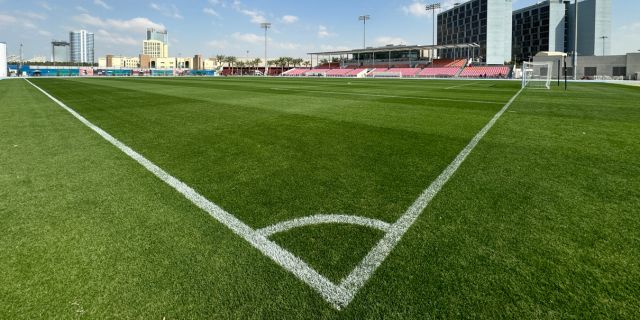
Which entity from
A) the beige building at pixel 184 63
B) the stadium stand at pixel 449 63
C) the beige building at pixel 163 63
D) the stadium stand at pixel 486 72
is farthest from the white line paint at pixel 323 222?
the beige building at pixel 184 63

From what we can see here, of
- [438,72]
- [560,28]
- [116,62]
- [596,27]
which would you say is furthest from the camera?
[116,62]

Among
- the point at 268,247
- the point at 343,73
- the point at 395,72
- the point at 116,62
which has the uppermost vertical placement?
the point at 116,62

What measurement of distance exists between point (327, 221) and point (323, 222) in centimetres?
4

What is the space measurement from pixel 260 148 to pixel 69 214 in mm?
3239

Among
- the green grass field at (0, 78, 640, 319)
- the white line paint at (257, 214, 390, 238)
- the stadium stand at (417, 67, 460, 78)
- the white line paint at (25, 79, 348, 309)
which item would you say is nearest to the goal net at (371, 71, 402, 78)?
the stadium stand at (417, 67, 460, 78)

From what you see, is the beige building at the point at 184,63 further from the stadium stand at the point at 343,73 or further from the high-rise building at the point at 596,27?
the high-rise building at the point at 596,27

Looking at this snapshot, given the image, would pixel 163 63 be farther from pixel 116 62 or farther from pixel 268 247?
pixel 268 247

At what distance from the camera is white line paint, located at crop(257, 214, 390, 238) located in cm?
322

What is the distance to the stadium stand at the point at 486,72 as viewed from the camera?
2475 inches

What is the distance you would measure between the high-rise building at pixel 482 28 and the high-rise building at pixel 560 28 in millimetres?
Result: 8738

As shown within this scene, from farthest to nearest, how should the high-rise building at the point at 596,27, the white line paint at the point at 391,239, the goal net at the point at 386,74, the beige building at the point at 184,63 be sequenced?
1. the beige building at the point at 184,63
2. the high-rise building at the point at 596,27
3. the goal net at the point at 386,74
4. the white line paint at the point at 391,239

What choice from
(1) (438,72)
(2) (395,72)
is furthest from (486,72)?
(2) (395,72)

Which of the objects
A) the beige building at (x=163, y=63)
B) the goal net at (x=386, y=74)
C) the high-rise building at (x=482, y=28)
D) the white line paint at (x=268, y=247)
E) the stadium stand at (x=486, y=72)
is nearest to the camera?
the white line paint at (x=268, y=247)

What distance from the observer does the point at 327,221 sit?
11.1ft
